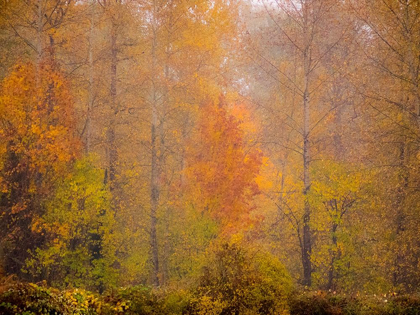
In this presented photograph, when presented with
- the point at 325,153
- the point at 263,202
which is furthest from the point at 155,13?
the point at 263,202

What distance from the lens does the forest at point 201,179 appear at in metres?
9.74

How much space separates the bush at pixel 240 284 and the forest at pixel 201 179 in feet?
0.10

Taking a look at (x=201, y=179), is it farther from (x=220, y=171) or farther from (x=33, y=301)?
(x=33, y=301)

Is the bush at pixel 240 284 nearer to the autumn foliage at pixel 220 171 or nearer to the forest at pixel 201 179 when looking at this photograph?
the forest at pixel 201 179

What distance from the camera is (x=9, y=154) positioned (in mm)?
12805

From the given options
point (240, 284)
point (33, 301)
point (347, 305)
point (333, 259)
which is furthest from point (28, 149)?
point (333, 259)

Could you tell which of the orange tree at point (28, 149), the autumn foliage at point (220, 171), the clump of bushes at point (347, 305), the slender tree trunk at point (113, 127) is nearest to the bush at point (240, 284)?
the clump of bushes at point (347, 305)

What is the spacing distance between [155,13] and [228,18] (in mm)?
3572

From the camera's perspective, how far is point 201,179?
1523 centimetres

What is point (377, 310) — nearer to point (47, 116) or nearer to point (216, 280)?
point (216, 280)

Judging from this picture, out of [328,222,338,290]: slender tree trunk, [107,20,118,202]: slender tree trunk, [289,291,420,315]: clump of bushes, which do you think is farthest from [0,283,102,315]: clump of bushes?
[328,222,338,290]: slender tree trunk

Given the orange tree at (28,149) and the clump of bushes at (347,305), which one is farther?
the orange tree at (28,149)

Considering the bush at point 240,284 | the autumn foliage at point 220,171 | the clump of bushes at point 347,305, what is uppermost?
the autumn foliage at point 220,171

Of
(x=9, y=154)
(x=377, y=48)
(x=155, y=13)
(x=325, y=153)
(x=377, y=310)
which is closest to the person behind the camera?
(x=377, y=310)
